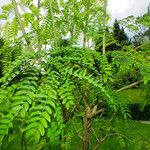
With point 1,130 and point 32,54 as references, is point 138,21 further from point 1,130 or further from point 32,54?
point 1,130

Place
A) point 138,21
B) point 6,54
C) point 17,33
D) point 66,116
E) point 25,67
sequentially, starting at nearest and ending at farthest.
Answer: point 25,67
point 66,116
point 6,54
point 138,21
point 17,33

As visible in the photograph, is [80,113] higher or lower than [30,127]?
higher

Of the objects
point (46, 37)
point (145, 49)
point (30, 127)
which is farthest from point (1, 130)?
point (145, 49)

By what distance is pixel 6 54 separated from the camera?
10.1 feet

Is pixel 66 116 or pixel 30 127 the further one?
pixel 66 116

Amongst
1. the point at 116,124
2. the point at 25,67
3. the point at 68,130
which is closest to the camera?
the point at 25,67

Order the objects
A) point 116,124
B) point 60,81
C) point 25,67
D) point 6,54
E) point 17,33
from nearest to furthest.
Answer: point 60,81, point 25,67, point 6,54, point 17,33, point 116,124

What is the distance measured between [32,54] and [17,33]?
72.0 inches

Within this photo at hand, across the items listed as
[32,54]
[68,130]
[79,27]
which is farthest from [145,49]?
[32,54]

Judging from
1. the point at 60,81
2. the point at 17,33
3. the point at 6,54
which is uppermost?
the point at 17,33

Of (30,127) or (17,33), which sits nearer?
(30,127)

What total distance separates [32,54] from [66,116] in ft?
2.83

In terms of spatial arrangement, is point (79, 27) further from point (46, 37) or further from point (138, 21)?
point (138, 21)

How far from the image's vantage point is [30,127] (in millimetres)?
1634
